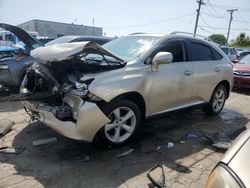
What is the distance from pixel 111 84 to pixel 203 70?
250cm

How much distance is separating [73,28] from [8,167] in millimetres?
37508

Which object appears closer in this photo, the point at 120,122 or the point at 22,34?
the point at 120,122

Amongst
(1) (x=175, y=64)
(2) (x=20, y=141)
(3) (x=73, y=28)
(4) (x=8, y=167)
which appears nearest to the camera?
(4) (x=8, y=167)

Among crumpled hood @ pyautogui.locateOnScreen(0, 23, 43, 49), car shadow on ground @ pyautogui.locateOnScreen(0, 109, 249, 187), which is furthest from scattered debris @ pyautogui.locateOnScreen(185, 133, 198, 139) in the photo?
crumpled hood @ pyautogui.locateOnScreen(0, 23, 43, 49)

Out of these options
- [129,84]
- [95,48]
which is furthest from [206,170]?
[95,48]

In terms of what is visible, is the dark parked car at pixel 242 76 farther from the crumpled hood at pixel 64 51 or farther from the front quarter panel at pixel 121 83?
the crumpled hood at pixel 64 51

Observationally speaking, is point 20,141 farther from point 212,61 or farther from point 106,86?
point 212,61

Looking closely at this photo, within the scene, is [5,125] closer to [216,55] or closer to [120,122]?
[120,122]

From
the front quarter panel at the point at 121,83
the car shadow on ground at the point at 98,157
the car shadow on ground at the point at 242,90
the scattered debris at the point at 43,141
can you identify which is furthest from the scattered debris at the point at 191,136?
the car shadow on ground at the point at 242,90

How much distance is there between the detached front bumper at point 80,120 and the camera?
354 cm

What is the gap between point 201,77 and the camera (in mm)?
5457

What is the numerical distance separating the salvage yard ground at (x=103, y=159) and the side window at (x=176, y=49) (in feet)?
4.45

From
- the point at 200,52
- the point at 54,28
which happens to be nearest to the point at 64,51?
the point at 200,52

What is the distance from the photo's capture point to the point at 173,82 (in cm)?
476
